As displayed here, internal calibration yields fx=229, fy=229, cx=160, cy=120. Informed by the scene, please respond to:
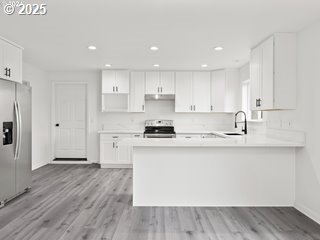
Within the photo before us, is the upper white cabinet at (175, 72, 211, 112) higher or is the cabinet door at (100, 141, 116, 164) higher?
the upper white cabinet at (175, 72, 211, 112)

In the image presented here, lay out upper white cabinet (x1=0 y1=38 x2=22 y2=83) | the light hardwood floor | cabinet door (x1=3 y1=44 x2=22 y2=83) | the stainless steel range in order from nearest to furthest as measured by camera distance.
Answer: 1. the light hardwood floor
2. upper white cabinet (x1=0 y1=38 x2=22 y2=83)
3. cabinet door (x1=3 y1=44 x2=22 y2=83)
4. the stainless steel range

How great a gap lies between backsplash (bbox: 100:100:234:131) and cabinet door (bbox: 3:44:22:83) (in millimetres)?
2624

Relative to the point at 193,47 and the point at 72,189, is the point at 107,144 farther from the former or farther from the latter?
the point at 193,47

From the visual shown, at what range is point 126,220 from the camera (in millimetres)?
2744

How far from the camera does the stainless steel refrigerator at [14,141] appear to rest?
317cm

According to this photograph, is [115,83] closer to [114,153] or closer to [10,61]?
[114,153]

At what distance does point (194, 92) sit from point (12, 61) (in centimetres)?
387

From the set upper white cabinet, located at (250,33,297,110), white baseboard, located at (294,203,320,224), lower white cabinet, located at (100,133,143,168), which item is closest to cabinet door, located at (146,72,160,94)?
lower white cabinet, located at (100,133,143,168)

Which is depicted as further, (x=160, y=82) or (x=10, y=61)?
(x=160, y=82)

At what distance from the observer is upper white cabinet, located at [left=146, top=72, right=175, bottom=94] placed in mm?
5727

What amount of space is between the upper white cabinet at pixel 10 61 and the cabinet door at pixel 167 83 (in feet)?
10.1

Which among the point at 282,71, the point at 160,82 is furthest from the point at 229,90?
the point at 282,71

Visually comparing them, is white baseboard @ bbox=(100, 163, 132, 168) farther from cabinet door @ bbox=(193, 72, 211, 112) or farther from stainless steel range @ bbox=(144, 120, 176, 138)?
cabinet door @ bbox=(193, 72, 211, 112)

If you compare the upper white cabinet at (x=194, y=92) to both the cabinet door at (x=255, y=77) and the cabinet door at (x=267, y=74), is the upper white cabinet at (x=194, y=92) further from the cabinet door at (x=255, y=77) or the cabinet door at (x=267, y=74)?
the cabinet door at (x=267, y=74)
